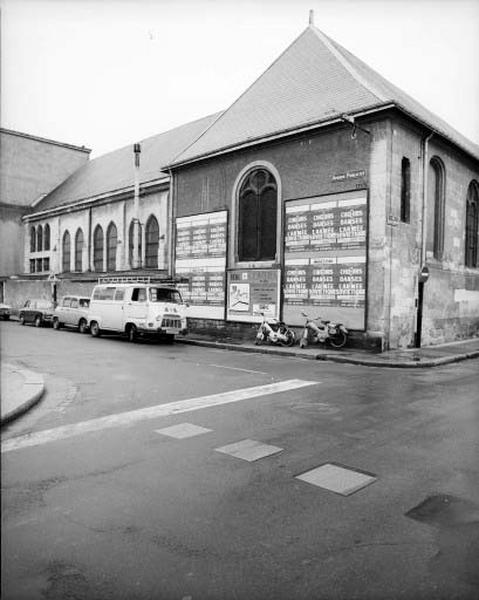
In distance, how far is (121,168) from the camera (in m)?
36.4

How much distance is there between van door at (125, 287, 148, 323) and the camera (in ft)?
64.8

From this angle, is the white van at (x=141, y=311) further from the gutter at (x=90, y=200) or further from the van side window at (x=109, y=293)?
the gutter at (x=90, y=200)

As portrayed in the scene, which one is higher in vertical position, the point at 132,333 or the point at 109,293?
the point at 109,293

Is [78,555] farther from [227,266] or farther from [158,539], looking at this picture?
[227,266]

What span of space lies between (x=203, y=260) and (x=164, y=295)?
3.39 m

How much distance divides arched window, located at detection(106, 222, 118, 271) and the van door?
43.8 ft

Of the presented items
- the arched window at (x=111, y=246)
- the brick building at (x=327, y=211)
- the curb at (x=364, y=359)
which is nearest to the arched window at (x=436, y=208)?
the brick building at (x=327, y=211)

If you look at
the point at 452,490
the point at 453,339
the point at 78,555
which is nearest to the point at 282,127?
the point at 453,339

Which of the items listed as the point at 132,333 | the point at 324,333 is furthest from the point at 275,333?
the point at 132,333

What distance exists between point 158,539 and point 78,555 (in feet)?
1.85

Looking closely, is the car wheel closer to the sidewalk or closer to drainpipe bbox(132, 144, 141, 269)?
the sidewalk

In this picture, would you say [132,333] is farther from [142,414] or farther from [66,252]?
[66,252]

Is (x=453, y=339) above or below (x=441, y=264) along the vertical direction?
below

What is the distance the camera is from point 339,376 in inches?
476
